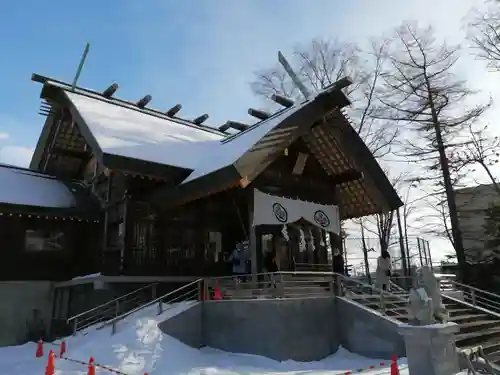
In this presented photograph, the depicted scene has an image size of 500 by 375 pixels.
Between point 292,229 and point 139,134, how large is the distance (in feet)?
23.1

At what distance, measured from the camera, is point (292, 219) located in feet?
45.8

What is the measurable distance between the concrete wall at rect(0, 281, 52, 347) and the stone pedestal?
12202 millimetres

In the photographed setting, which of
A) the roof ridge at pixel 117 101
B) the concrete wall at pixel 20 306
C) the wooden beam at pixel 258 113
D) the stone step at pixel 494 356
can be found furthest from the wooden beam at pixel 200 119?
the stone step at pixel 494 356

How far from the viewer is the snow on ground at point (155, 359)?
8.41m

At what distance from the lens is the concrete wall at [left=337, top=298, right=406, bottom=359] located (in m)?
9.32

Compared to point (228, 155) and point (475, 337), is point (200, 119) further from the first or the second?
point (475, 337)

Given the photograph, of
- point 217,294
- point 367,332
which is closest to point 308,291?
point 367,332

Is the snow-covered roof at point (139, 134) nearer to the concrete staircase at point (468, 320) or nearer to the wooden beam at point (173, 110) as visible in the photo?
the wooden beam at point (173, 110)

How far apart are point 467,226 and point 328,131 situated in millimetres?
24762

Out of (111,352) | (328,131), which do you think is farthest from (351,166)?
(111,352)

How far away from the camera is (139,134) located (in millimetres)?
15695

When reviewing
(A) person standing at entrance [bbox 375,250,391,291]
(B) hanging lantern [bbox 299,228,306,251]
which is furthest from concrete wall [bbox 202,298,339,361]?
(B) hanging lantern [bbox 299,228,306,251]

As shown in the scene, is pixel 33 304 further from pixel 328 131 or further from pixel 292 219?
pixel 328 131

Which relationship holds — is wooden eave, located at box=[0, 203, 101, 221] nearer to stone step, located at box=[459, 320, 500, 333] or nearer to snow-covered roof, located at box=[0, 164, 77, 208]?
snow-covered roof, located at box=[0, 164, 77, 208]
